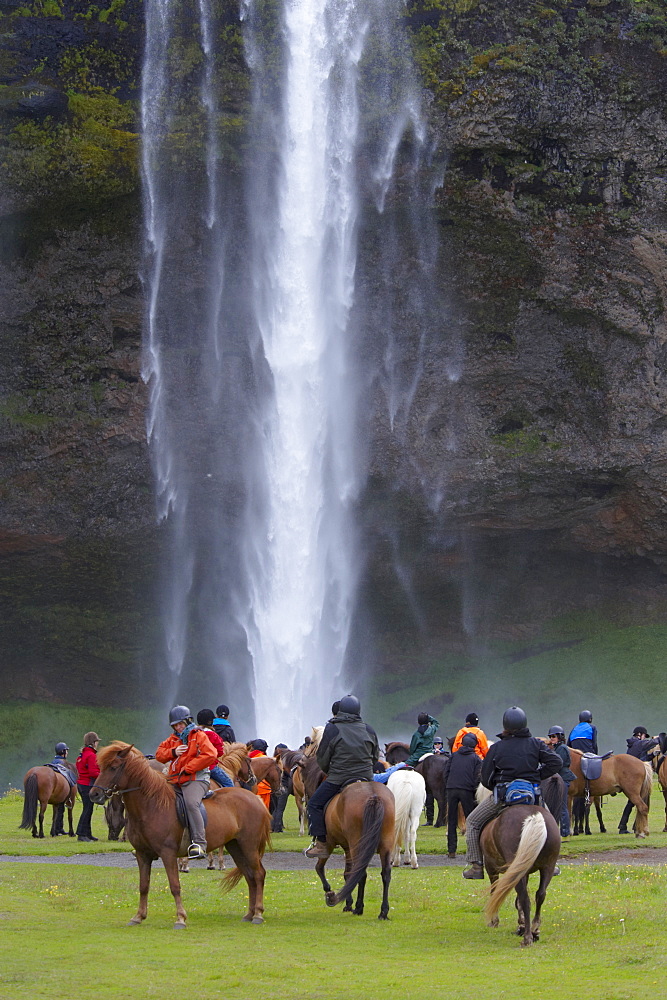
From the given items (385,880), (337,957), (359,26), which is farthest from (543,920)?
(359,26)

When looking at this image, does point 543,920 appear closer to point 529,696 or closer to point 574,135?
point 529,696

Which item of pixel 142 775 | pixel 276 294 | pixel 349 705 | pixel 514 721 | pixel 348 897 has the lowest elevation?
pixel 348 897

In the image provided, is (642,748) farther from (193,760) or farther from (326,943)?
(326,943)

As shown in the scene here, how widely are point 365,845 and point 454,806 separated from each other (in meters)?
7.14

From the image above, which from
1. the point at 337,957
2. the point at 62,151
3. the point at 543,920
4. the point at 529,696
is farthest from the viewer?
the point at 529,696

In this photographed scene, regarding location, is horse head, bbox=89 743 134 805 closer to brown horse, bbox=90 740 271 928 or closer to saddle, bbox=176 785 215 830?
brown horse, bbox=90 740 271 928

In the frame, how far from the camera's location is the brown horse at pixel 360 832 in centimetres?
1422

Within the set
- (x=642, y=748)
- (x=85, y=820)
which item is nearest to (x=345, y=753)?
(x=85, y=820)

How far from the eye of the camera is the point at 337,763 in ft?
49.7

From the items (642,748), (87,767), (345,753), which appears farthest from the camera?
(642,748)

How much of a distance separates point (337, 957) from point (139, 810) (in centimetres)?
346

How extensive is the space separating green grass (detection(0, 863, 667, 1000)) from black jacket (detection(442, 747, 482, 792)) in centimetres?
304

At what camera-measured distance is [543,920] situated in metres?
14.1

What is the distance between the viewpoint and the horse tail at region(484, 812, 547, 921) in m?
12.2
